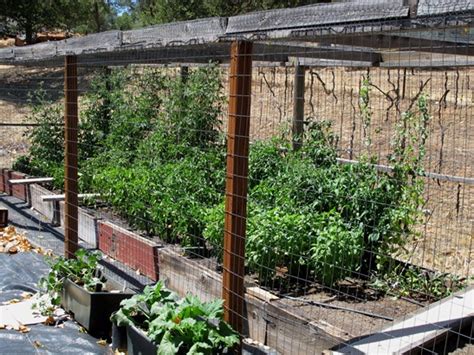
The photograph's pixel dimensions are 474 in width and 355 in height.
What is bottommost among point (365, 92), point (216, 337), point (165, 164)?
point (216, 337)

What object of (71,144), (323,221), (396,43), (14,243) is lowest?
(14,243)

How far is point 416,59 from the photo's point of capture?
6.13 m

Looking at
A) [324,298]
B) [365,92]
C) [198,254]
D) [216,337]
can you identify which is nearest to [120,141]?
[198,254]

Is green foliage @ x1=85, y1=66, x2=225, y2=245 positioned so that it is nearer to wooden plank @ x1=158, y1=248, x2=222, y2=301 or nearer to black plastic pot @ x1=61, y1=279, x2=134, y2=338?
wooden plank @ x1=158, y1=248, x2=222, y2=301

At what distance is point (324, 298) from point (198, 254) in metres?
1.41

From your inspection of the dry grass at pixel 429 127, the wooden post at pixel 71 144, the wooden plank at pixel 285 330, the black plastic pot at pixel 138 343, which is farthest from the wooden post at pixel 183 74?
the black plastic pot at pixel 138 343

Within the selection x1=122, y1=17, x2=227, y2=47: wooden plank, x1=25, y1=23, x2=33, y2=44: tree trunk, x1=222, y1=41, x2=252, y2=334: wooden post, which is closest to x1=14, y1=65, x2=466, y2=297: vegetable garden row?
x1=222, y1=41, x2=252, y2=334: wooden post

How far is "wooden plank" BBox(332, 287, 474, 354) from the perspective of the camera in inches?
139

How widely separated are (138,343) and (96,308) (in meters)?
0.85

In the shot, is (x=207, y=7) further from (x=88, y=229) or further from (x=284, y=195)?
(x=284, y=195)

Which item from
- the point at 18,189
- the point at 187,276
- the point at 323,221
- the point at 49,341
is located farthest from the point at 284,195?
the point at 18,189

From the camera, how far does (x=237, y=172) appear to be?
3465mm

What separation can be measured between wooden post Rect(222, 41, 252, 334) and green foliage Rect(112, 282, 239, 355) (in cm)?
12

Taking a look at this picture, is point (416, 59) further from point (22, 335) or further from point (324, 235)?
point (22, 335)
